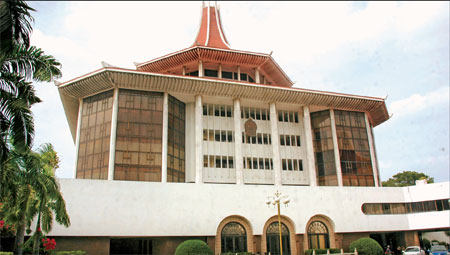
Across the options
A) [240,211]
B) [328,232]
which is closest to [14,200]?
[240,211]

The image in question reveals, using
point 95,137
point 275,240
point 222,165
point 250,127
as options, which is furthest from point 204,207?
point 95,137

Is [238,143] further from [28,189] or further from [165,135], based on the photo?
[28,189]

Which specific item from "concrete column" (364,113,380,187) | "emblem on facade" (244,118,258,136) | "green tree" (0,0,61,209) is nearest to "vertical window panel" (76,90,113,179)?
"emblem on facade" (244,118,258,136)

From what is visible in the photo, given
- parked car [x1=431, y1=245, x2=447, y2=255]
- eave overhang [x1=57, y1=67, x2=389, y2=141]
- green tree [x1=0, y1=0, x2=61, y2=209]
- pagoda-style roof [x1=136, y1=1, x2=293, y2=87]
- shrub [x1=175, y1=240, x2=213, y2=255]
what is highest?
pagoda-style roof [x1=136, y1=1, x2=293, y2=87]

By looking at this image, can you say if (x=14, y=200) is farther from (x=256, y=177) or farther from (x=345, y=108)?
(x=345, y=108)

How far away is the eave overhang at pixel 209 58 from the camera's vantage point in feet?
137

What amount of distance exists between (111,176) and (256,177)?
49.4 ft

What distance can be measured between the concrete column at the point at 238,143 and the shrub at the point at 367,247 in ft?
39.6

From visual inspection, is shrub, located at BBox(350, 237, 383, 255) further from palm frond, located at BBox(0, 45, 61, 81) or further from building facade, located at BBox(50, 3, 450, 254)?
palm frond, located at BBox(0, 45, 61, 81)

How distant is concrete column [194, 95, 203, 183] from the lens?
3662 cm

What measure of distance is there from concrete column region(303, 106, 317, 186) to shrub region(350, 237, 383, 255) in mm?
7974

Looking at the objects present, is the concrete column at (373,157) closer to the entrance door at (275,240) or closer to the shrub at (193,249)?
the entrance door at (275,240)

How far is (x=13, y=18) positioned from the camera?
1350cm

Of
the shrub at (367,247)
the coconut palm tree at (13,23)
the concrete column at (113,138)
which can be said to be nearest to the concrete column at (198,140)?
the concrete column at (113,138)
